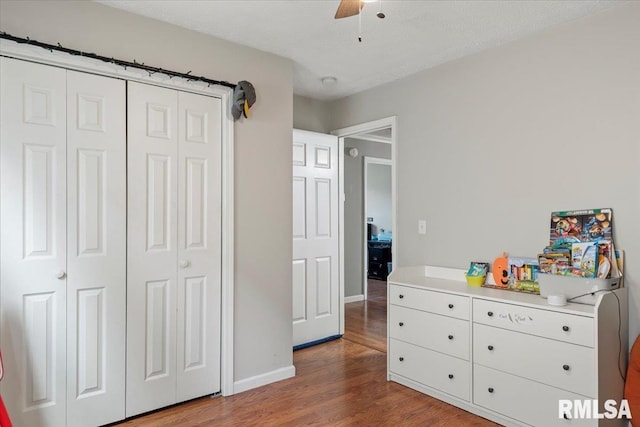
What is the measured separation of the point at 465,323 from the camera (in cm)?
261

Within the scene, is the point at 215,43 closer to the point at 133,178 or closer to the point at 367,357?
the point at 133,178

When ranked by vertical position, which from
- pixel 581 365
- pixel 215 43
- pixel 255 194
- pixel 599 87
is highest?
pixel 215 43

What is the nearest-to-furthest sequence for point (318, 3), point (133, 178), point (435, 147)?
point (318, 3)
point (133, 178)
point (435, 147)

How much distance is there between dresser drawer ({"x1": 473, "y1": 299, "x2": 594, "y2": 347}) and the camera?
6.83 ft

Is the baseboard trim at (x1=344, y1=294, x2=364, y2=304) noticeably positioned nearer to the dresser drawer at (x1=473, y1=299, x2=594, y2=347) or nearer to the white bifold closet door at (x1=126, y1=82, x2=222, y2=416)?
the white bifold closet door at (x1=126, y1=82, x2=222, y2=416)

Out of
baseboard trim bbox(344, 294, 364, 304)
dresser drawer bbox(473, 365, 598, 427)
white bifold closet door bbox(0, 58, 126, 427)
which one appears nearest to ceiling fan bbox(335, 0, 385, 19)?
white bifold closet door bbox(0, 58, 126, 427)

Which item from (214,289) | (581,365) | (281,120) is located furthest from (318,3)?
(581,365)

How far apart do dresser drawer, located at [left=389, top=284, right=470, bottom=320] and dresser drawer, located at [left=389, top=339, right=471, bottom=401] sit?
0.29m

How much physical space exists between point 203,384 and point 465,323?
5.89ft

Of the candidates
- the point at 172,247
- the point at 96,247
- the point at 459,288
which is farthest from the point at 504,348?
the point at 96,247

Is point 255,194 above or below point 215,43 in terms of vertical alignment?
below

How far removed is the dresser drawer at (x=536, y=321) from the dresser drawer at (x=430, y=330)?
164 mm

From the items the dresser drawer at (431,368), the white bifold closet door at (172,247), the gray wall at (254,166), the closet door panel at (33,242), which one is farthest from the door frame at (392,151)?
the closet door panel at (33,242)

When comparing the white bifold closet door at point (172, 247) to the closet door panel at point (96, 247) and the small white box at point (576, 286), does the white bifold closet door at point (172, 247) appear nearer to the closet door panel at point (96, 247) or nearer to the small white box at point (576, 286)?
the closet door panel at point (96, 247)
